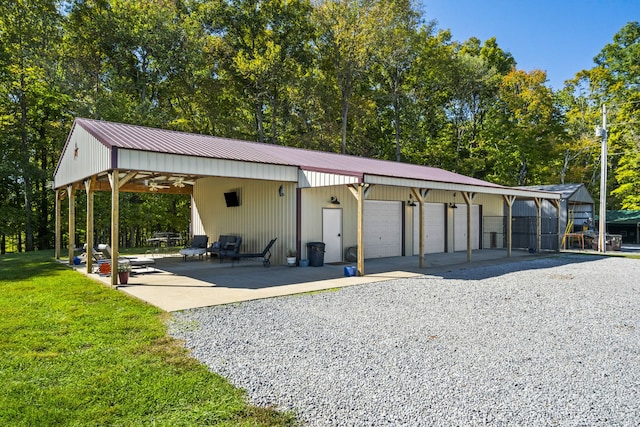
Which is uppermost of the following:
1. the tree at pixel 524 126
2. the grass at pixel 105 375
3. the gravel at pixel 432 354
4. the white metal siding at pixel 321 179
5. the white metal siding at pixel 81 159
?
the tree at pixel 524 126

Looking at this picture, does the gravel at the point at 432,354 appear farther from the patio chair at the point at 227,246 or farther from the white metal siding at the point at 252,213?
the patio chair at the point at 227,246

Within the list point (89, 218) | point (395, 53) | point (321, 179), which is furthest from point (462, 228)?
point (89, 218)

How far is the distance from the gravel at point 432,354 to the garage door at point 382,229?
5513 millimetres

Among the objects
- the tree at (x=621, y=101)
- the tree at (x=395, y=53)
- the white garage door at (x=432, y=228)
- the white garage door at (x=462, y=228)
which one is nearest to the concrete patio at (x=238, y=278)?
the white garage door at (x=432, y=228)

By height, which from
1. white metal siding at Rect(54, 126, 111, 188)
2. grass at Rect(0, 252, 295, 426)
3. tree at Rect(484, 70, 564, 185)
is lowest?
grass at Rect(0, 252, 295, 426)

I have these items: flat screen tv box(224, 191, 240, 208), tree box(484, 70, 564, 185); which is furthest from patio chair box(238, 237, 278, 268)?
tree box(484, 70, 564, 185)

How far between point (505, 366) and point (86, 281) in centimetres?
805

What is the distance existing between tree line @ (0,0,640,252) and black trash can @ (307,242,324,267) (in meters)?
13.3

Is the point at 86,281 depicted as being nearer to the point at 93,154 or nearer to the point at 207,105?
the point at 93,154

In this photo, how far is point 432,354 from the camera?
404cm

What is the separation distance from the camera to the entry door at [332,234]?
38.3ft

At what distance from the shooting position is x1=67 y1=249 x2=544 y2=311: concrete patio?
674cm

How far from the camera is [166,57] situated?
69.8 ft

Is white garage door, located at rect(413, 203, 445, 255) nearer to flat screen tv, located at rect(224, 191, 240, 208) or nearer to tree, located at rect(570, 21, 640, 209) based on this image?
flat screen tv, located at rect(224, 191, 240, 208)
